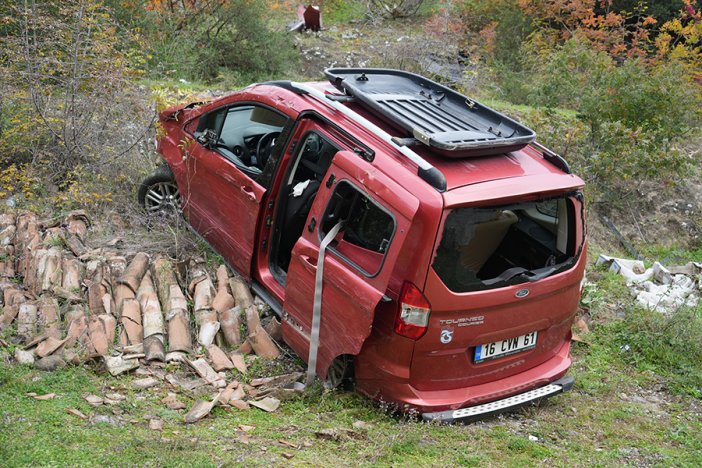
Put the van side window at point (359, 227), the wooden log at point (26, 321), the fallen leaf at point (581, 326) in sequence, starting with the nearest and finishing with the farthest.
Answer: the van side window at point (359, 227) → the wooden log at point (26, 321) → the fallen leaf at point (581, 326)

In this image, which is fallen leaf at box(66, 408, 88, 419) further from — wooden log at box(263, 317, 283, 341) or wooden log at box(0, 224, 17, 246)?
wooden log at box(0, 224, 17, 246)

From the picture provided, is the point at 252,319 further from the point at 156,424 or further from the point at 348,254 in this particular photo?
the point at 156,424

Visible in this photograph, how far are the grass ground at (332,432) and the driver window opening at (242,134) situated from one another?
219 centimetres

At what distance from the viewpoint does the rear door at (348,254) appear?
13.9 ft

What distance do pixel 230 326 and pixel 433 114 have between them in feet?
7.22

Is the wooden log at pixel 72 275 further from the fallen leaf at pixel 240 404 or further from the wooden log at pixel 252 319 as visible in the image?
the fallen leaf at pixel 240 404

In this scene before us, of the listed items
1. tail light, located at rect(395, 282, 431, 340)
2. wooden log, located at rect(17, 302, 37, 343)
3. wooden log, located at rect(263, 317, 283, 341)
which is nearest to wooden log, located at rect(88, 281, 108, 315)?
wooden log, located at rect(17, 302, 37, 343)

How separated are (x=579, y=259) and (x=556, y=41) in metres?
12.8

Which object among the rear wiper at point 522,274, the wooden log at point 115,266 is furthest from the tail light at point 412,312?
the wooden log at point 115,266

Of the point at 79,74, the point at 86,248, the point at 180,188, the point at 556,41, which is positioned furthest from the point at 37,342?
the point at 556,41

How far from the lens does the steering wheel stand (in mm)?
5971

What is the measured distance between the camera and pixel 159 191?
22.9ft

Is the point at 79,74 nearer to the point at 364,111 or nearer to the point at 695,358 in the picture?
the point at 364,111

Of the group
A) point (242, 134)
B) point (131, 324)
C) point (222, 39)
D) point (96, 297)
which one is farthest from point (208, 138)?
point (222, 39)
